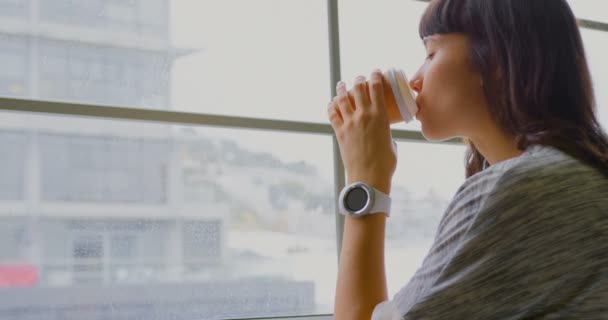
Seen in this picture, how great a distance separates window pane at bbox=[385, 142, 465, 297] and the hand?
1.50 metres

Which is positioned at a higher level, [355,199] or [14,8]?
[14,8]

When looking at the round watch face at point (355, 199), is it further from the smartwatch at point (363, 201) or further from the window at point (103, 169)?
the window at point (103, 169)

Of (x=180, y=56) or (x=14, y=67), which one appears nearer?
(x=14, y=67)

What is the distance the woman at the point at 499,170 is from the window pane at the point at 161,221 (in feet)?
3.87

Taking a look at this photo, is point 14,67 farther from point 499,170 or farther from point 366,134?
point 499,170

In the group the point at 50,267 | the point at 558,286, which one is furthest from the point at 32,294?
the point at 558,286

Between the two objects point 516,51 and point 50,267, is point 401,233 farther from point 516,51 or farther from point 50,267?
point 516,51

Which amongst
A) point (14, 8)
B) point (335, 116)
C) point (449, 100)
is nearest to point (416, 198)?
point (14, 8)

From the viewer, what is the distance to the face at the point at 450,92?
98 cm

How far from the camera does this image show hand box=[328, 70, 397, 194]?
39.9 inches

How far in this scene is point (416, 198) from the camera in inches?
104

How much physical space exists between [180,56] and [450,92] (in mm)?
1476

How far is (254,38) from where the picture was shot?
8.05ft

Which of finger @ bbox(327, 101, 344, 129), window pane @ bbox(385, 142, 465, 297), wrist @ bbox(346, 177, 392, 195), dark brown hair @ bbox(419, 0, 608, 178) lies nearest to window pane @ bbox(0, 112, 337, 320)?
window pane @ bbox(385, 142, 465, 297)
